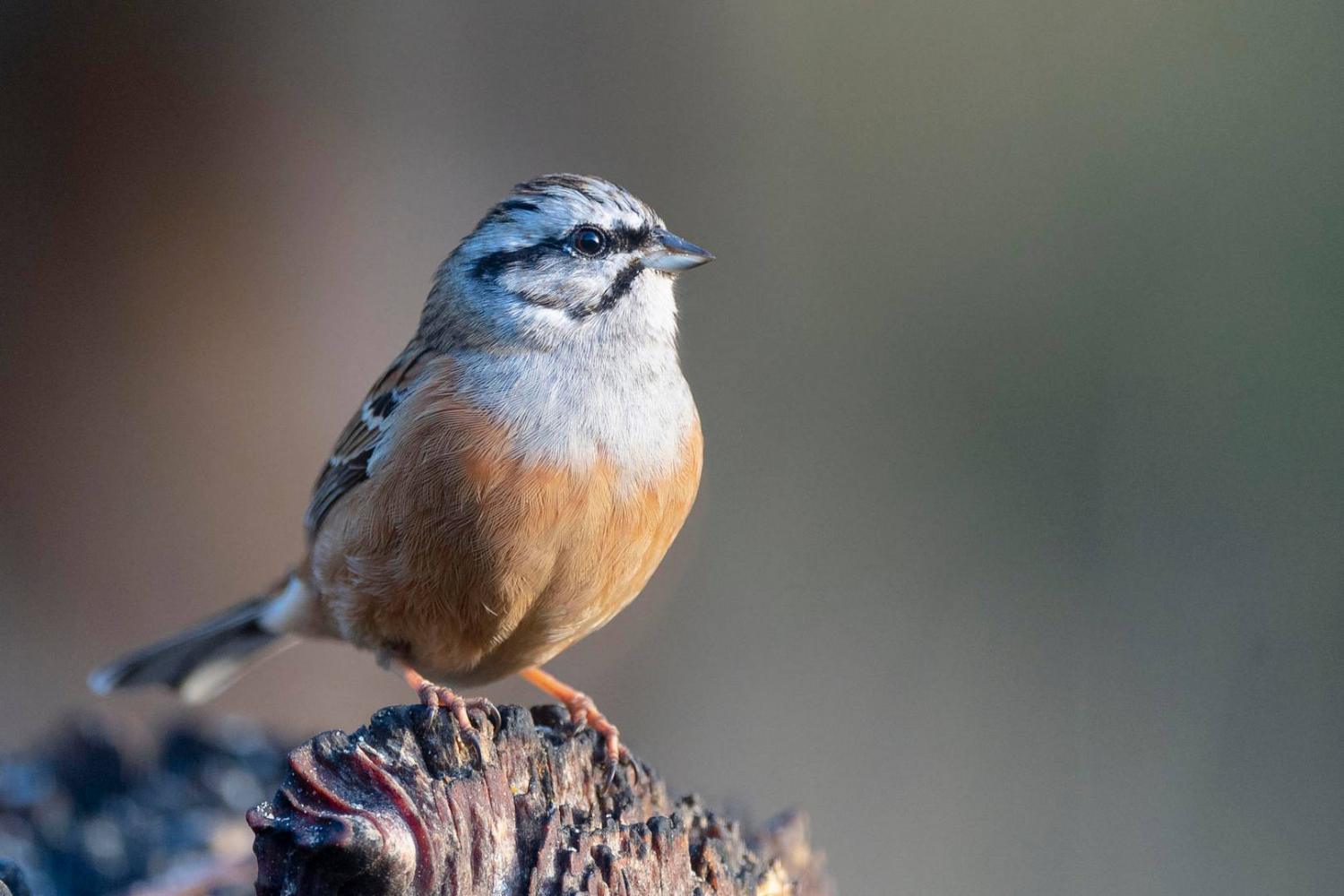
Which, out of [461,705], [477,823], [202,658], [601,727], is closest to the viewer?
[477,823]

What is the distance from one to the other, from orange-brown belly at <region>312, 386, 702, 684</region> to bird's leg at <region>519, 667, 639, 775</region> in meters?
0.18

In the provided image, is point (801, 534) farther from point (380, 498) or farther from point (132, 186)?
point (132, 186)

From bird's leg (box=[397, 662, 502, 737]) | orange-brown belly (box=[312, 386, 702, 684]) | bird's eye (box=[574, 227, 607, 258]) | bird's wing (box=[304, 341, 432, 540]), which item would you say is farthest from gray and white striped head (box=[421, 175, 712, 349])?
bird's leg (box=[397, 662, 502, 737])

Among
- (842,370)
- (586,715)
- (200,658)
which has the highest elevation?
(842,370)

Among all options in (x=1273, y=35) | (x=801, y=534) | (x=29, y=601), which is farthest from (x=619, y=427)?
(x=1273, y=35)

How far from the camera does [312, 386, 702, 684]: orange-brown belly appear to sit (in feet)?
9.27

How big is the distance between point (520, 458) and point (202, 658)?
212cm

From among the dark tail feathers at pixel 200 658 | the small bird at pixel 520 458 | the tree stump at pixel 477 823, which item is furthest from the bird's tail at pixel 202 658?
the tree stump at pixel 477 823

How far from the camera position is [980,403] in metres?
5.85

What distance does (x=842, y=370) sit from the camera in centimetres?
602

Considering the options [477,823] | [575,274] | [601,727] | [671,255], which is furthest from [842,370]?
[477,823]

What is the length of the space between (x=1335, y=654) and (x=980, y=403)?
198 cm

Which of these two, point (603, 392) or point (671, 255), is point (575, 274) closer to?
point (671, 255)

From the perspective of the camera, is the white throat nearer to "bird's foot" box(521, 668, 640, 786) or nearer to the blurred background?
"bird's foot" box(521, 668, 640, 786)
